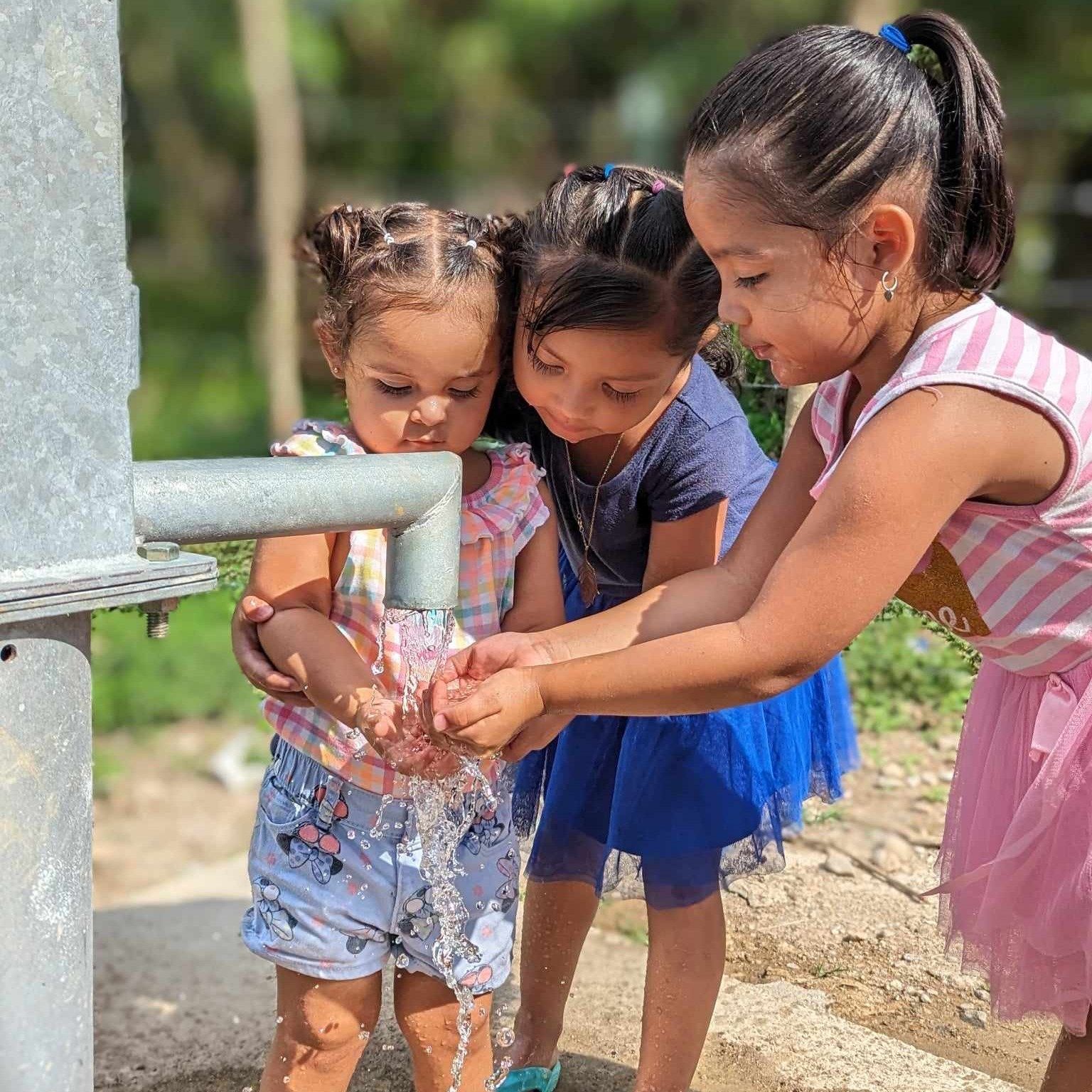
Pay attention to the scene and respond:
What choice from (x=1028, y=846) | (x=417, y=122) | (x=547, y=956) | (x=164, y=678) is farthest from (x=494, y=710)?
(x=417, y=122)

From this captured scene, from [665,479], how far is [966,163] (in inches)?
24.3

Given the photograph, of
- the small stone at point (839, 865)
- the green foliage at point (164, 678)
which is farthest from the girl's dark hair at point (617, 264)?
the green foliage at point (164, 678)

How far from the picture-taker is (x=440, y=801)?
1887mm

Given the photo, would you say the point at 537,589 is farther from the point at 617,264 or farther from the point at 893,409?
the point at 893,409

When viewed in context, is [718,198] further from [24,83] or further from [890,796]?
[890,796]

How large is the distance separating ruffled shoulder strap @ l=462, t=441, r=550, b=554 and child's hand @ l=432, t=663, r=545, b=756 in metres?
0.31

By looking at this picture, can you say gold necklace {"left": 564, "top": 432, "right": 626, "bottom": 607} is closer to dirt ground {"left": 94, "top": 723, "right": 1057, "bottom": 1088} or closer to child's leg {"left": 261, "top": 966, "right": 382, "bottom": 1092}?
child's leg {"left": 261, "top": 966, "right": 382, "bottom": 1092}

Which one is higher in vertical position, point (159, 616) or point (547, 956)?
point (159, 616)

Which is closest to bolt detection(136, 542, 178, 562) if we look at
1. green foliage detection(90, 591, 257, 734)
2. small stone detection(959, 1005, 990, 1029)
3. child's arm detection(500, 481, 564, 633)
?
child's arm detection(500, 481, 564, 633)

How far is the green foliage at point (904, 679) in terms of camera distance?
12.8 ft

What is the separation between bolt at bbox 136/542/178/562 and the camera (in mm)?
1252

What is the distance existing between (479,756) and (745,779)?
2.13 feet

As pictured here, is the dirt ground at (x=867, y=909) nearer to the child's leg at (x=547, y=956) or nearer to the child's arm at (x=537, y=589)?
the child's leg at (x=547, y=956)

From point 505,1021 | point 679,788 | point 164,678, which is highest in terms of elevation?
point 679,788
